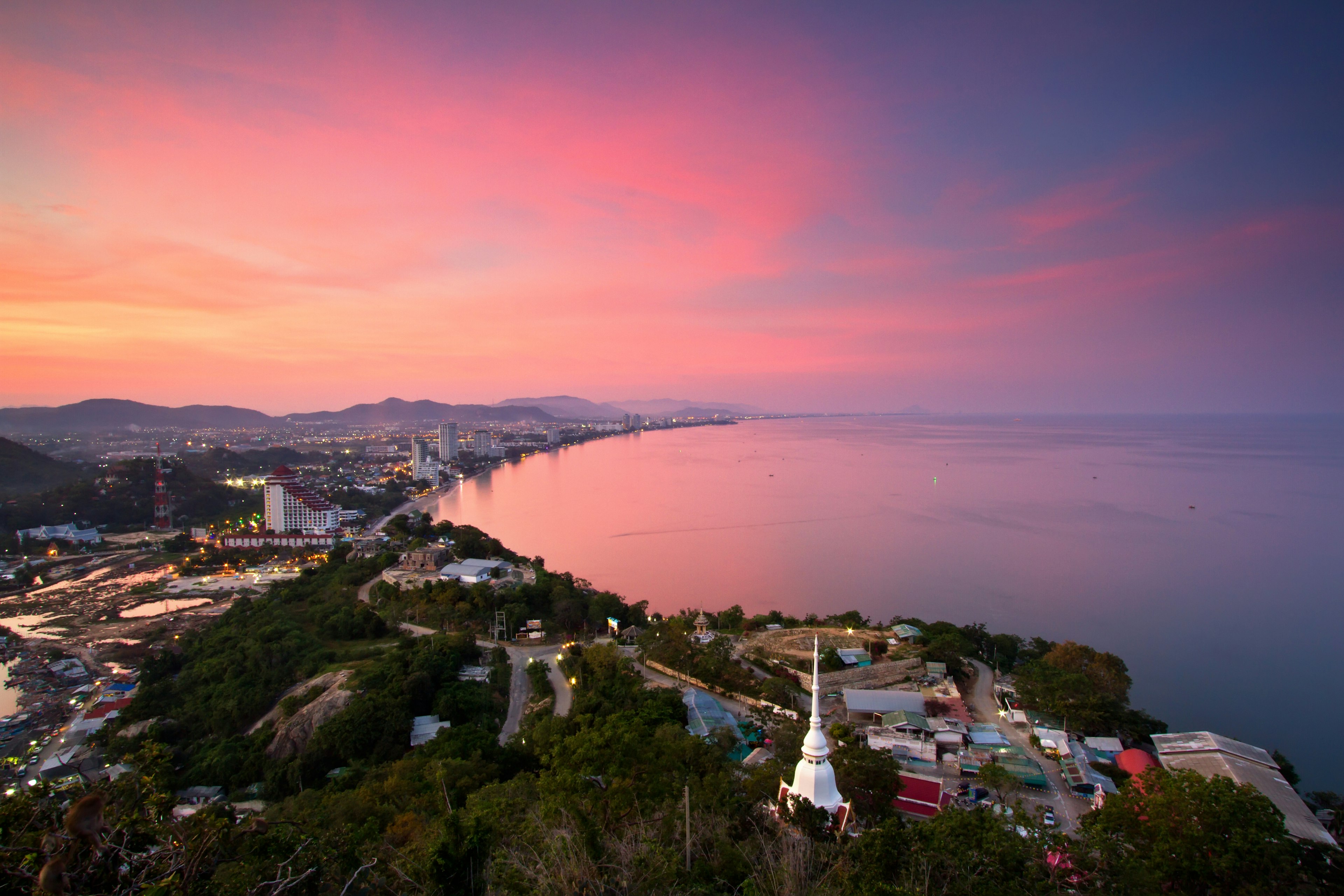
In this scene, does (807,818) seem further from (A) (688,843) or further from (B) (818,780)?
(A) (688,843)

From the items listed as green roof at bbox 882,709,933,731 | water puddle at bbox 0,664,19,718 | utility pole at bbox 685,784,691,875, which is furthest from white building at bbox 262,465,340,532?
utility pole at bbox 685,784,691,875

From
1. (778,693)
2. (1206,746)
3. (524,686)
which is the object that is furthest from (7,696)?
(1206,746)

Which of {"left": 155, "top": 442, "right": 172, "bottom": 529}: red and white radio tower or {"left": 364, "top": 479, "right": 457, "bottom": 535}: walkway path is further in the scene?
{"left": 364, "top": 479, "right": 457, "bottom": 535}: walkway path

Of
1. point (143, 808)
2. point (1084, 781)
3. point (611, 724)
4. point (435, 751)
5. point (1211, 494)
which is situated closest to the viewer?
point (143, 808)

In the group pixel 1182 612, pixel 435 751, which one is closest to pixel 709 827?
pixel 435 751

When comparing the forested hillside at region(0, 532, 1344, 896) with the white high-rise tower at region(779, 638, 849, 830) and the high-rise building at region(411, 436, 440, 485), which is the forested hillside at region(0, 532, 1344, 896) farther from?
the high-rise building at region(411, 436, 440, 485)

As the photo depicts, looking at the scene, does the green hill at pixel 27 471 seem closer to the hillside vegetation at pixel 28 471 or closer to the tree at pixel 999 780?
the hillside vegetation at pixel 28 471

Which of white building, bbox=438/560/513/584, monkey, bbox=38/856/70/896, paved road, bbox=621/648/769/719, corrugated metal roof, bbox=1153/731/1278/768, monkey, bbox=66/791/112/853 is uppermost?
monkey, bbox=66/791/112/853

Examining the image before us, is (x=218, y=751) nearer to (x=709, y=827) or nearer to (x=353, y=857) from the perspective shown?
(x=353, y=857)
